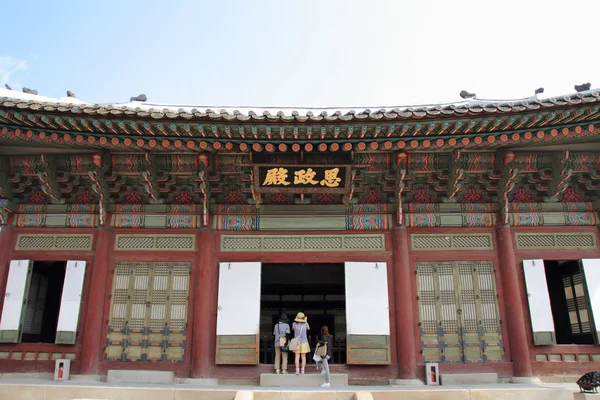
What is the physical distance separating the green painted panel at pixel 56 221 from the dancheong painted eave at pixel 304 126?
6.13 ft

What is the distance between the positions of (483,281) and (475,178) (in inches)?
81.3

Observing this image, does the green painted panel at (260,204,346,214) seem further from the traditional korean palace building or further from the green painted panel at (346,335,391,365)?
the green painted panel at (346,335,391,365)

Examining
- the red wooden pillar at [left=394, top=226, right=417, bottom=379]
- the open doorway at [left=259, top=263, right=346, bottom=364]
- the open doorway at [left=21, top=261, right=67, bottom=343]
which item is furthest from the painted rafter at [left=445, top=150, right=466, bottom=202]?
the open doorway at [left=21, top=261, right=67, bottom=343]

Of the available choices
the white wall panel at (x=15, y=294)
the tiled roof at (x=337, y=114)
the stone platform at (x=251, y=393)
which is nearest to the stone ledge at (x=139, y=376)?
the stone platform at (x=251, y=393)

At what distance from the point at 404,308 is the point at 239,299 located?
321 centimetres

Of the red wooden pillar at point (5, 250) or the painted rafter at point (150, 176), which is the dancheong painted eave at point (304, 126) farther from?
the red wooden pillar at point (5, 250)

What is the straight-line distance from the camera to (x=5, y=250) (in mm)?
9586

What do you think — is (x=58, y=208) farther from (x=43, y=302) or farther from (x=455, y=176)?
(x=455, y=176)

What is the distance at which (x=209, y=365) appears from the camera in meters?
8.83

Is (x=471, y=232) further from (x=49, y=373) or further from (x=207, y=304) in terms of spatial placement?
(x=49, y=373)

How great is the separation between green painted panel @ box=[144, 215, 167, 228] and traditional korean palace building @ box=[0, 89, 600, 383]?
3cm

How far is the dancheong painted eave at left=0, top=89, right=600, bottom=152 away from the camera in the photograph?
7645 mm

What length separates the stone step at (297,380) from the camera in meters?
8.62

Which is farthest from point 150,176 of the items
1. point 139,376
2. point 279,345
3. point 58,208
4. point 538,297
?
point 538,297
